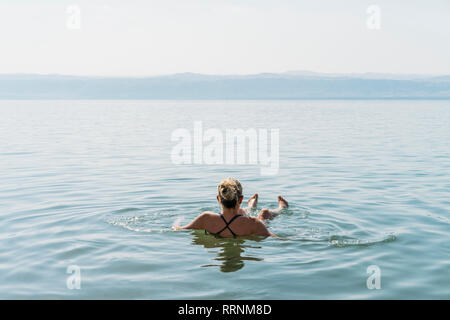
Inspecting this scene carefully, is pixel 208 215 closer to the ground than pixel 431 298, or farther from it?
farther from it

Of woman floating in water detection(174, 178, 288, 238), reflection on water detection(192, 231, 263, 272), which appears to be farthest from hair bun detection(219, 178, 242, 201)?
reflection on water detection(192, 231, 263, 272)

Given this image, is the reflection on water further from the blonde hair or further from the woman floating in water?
the blonde hair

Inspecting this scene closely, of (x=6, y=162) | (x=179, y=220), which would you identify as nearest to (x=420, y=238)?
(x=179, y=220)

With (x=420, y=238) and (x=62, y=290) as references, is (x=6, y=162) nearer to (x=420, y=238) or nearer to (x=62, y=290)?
(x=62, y=290)

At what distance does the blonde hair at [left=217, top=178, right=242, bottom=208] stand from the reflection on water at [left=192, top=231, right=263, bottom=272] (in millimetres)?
761

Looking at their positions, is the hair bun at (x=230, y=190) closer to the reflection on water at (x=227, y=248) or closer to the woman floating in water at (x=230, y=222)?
the woman floating in water at (x=230, y=222)

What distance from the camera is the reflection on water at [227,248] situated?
752 centimetres

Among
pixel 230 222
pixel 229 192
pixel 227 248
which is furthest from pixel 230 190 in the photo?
pixel 227 248

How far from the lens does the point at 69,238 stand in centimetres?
914

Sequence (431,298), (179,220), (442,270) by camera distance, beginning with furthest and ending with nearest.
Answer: (179,220), (442,270), (431,298)

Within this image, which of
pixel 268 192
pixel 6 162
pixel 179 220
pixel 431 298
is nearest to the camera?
pixel 431 298

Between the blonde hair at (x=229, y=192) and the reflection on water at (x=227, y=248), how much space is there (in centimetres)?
76

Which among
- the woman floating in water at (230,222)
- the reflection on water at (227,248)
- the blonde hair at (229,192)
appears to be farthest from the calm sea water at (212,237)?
the blonde hair at (229,192)
